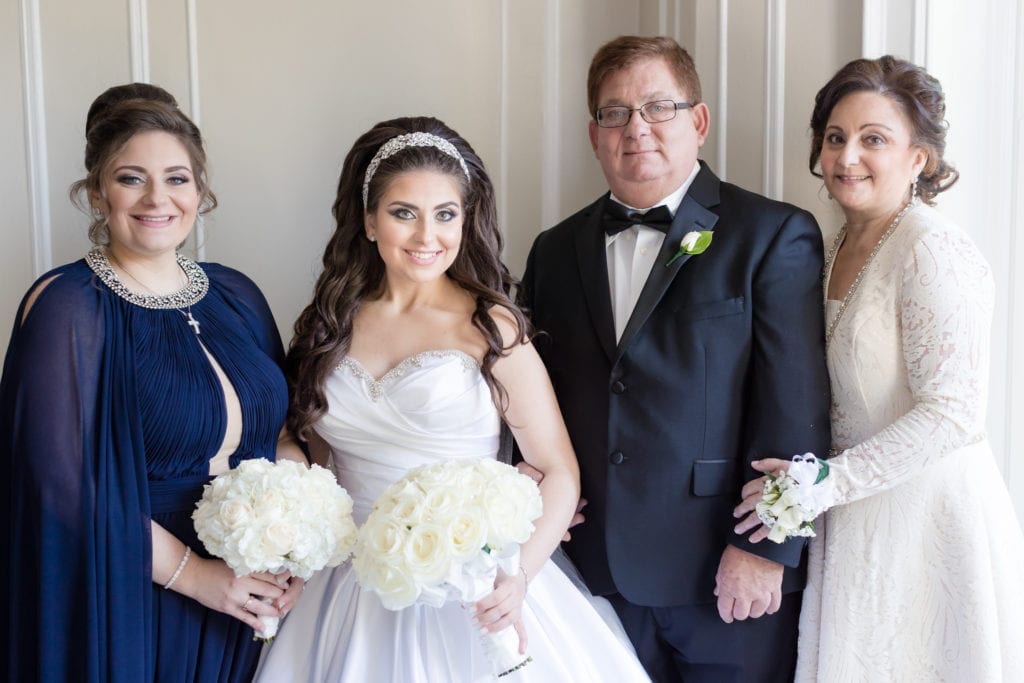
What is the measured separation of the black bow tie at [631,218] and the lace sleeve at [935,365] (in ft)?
2.11

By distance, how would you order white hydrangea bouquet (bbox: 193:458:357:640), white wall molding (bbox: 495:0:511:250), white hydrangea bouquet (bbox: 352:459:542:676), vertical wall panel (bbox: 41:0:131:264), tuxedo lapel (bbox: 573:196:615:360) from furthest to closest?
white wall molding (bbox: 495:0:511:250), vertical wall panel (bbox: 41:0:131:264), tuxedo lapel (bbox: 573:196:615:360), white hydrangea bouquet (bbox: 193:458:357:640), white hydrangea bouquet (bbox: 352:459:542:676)

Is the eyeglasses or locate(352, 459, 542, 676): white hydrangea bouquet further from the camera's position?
the eyeglasses

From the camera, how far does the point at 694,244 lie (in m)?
2.55

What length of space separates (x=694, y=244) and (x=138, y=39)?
6.74ft

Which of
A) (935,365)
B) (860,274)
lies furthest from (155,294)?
(935,365)

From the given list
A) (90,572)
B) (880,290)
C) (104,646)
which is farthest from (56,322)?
(880,290)

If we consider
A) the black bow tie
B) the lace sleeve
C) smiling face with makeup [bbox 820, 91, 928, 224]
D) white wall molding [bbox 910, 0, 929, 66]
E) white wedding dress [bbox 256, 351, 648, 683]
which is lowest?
white wedding dress [bbox 256, 351, 648, 683]

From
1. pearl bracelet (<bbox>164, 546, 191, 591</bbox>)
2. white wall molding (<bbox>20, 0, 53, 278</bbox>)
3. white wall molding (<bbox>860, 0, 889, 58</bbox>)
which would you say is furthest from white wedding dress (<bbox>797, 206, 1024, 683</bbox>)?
white wall molding (<bbox>20, 0, 53, 278</bbox>)

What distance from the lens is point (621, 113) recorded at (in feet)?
8.92

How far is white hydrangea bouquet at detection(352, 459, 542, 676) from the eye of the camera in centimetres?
197

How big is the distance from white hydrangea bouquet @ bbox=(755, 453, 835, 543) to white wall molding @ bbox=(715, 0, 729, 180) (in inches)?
47.5

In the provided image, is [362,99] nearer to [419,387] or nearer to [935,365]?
[419,387]

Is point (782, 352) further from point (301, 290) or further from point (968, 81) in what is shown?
point (301, 290)

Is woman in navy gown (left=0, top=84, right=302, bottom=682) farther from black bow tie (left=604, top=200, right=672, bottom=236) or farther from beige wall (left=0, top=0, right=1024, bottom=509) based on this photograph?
black bow tie (left=604, top=200, right=672, bottom=236)
